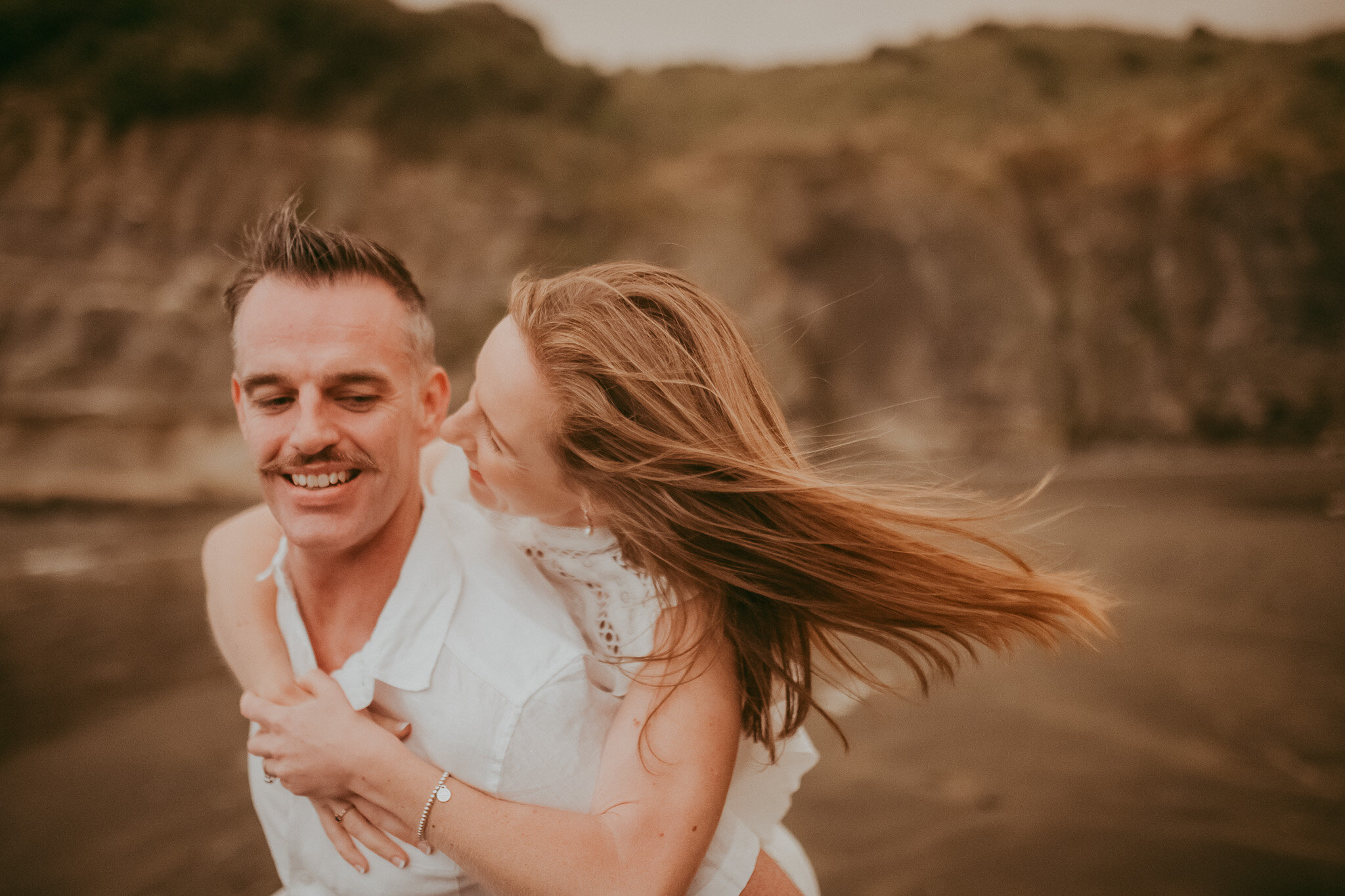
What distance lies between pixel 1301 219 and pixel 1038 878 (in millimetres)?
21220

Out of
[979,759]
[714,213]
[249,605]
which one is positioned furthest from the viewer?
[714,213]

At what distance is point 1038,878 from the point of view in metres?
3.55

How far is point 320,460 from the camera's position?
185 cm

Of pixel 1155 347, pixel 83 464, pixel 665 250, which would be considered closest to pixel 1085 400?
pixel 1155 347

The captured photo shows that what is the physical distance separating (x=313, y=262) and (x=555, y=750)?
1.26 m

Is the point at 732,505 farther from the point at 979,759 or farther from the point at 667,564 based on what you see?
the point at 979,759

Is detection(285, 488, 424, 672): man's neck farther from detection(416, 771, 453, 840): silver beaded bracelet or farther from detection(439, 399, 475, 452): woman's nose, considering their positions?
detection(416, 771, 453, 840): silver beaded bracelet

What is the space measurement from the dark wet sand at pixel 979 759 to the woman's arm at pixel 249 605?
5.31 feet

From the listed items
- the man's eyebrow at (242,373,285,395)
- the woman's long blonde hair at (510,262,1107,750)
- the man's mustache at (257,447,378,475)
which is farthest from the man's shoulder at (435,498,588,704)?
the man's eyebrow at (242,373,285,395)

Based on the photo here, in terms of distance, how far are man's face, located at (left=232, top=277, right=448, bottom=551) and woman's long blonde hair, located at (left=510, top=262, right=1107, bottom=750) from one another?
0.37 m

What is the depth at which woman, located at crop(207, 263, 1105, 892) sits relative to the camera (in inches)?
68.4

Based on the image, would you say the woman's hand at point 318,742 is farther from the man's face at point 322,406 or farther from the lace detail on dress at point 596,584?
the lace detail on dress at point 596,584

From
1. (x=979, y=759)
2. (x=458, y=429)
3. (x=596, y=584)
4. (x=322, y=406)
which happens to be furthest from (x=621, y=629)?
(x=979, y=759)

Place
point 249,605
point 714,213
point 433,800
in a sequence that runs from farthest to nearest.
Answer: point 714,213, point 249,605, point 433,800
